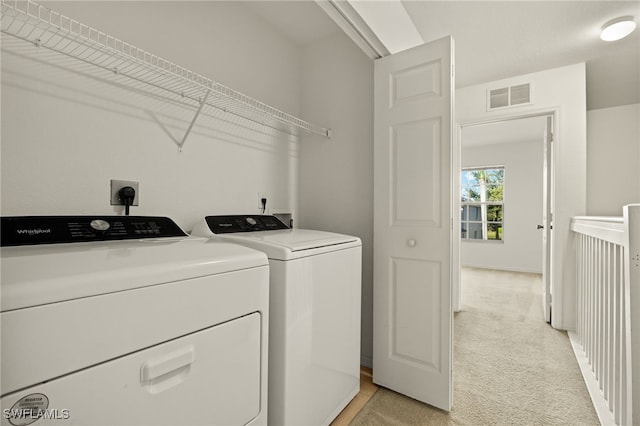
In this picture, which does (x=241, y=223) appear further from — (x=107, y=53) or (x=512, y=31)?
(x=512, y=31)

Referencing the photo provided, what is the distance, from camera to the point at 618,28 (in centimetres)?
212

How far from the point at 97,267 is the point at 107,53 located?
0.82 metres

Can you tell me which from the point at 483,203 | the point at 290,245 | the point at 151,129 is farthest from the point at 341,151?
the point at 483,203

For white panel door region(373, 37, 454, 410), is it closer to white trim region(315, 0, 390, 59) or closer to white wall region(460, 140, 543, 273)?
white trim region(315, 0, 390, 59)

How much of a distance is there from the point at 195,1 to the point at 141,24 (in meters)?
0.38

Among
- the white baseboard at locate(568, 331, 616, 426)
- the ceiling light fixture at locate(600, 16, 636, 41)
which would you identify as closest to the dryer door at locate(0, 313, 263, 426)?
the white baseboard at locate(568, 331, 616, 426)

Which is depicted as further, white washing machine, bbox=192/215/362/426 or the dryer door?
white washing machine, bbox=192/215/362/426

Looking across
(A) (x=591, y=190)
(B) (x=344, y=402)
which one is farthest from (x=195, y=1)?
(A) (x=591, y=190)

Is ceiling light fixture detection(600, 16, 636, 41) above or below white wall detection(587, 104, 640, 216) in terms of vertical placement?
above

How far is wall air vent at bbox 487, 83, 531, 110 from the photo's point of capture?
2.96 metres

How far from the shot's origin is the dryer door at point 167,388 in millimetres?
620

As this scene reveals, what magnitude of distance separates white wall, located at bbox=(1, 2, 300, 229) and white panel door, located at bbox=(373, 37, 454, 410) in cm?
80

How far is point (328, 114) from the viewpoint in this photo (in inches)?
88.1

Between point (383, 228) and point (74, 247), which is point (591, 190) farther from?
point (74, 247)
